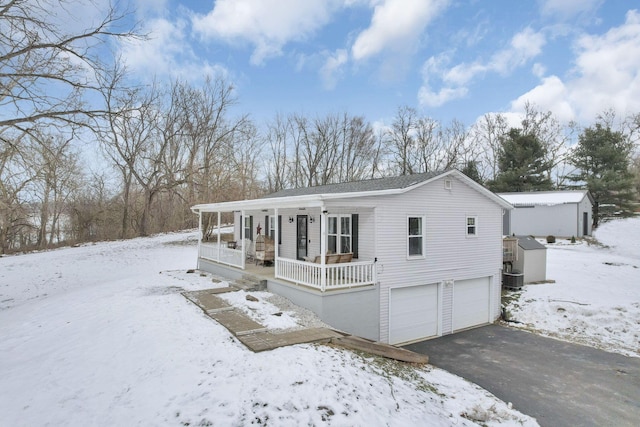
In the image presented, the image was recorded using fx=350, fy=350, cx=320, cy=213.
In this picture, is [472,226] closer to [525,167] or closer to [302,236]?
[302,236]

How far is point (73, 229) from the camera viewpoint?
2914 centimetres

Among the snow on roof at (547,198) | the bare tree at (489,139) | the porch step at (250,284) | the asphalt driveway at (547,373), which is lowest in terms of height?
the asphalt driveway at (547,373)

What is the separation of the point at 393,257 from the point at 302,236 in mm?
4117

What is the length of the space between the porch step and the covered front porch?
381 mm

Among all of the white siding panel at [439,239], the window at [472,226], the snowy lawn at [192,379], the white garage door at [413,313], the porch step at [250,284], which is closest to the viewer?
the snowy lawn at [192,379]

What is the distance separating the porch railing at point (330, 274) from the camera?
906cm

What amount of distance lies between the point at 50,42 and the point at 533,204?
28.1 metres

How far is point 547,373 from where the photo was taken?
8.41m

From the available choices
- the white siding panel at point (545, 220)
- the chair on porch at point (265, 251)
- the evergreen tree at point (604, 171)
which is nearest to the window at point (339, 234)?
the chair on porch at point (265, 251)

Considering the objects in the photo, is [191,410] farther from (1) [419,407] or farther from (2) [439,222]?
(2) [439,222]

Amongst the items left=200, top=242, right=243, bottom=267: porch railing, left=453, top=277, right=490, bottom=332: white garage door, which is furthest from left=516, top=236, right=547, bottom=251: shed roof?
left=200, top=242, right=243, bottom=267: porch railing

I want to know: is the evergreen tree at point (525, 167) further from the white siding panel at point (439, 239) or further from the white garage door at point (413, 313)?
the white garage door at point (413, 313)

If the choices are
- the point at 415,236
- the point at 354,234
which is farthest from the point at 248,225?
the point at 415,236

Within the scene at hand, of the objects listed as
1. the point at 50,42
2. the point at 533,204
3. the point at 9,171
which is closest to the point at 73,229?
the point at 9,171
